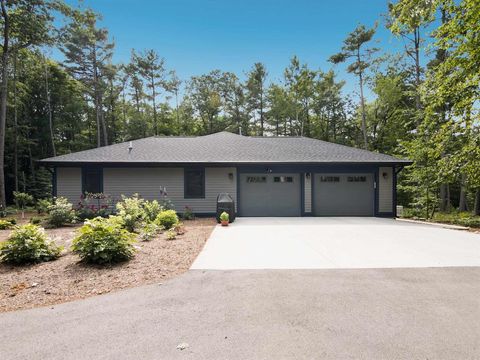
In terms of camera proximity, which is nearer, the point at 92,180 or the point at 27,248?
the point at 27,248

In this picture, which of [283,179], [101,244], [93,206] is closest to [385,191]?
[283,179]

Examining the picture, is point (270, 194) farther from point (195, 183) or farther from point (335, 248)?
point (335, 248)

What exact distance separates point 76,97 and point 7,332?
1039 inches

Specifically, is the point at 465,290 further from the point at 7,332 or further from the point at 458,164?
the point at 458,164

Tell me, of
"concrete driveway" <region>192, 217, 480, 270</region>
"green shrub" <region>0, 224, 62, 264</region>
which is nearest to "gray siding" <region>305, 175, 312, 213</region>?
"concrete driveway" <region>192, 217, 480, 270</region>

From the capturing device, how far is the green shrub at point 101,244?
4.43 metres

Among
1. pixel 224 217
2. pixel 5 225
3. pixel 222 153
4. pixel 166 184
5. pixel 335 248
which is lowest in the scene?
pixel 335 248

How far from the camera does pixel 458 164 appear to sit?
29.6 feet

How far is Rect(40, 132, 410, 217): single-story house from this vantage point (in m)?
11.5

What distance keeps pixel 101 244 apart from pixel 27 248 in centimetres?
137

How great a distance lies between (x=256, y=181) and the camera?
11945mm

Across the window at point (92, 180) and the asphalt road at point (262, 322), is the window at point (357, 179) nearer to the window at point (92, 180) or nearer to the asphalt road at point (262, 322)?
the asphalt road at point (262, 322)

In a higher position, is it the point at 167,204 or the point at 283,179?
the point at 283,179

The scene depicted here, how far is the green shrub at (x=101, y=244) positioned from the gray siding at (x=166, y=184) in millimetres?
6985
